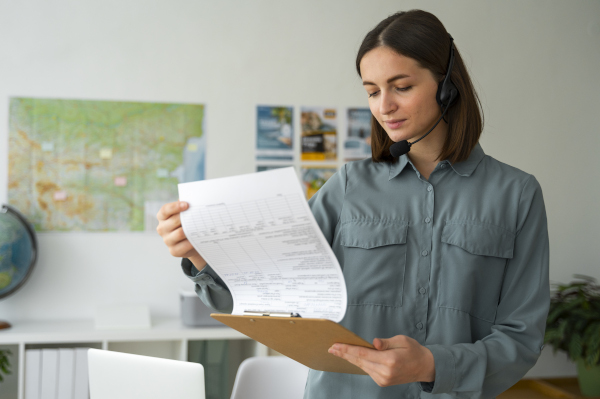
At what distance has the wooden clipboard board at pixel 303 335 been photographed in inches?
28.2

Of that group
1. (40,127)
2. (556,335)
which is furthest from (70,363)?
(556,335)

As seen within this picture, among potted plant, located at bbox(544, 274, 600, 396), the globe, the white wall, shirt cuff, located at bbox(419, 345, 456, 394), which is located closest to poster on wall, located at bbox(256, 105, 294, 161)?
the white wall

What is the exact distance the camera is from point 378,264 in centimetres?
100

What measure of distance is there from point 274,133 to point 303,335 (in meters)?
2.40

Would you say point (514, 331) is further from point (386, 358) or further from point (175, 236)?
point (175, 236)

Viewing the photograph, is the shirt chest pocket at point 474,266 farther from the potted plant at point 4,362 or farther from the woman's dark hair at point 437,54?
the potted plant at point 4,362

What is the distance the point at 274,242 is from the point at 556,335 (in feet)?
8.80

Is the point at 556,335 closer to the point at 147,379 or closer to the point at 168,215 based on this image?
the point at 147,379

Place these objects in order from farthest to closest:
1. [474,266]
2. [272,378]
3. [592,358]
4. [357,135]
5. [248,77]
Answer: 1. [357,135]
2. [248,77]
3. [592,358]
4. [272,378]
5. [474,266]

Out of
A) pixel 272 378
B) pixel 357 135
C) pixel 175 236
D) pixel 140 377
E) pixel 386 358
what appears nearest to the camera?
pixel 386 358

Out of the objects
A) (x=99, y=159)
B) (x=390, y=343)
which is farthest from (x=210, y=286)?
(x=99, y=159)

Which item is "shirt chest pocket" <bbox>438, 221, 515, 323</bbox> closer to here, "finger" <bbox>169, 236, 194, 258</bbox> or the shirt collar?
the shirt collar

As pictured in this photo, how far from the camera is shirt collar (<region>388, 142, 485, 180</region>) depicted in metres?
1.02

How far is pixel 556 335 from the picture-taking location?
293 centimetres
